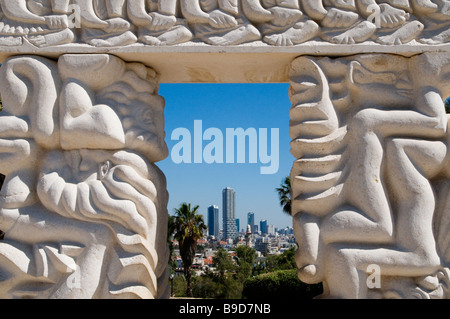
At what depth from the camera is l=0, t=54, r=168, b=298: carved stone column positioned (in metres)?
2.54

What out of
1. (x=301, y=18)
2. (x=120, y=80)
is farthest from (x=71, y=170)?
(x=301, y=18)

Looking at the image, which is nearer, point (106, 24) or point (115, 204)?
point (115, 204)

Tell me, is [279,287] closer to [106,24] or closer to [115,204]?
[115,204]

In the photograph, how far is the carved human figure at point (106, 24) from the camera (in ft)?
8.96

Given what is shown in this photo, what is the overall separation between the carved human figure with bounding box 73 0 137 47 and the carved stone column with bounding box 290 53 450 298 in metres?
1.19

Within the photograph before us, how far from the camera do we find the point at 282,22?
2.69 m

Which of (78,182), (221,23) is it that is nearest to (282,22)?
(221,23)

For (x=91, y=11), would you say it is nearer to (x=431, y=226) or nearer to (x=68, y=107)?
(x=68, y=107)

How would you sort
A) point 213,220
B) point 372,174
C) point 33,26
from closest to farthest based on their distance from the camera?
point 372,174 → point 33,26 → point 213,220

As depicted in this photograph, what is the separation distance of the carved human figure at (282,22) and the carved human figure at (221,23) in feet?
0.21

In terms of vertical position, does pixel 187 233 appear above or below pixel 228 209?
below

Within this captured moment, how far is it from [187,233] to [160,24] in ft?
47.9

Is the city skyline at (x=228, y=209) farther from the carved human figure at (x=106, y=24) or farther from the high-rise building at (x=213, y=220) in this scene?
the carved human figure at (x=106, y=24)

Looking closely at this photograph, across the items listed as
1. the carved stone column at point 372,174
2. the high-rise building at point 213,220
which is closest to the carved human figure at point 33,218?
the carved stone column at point 372,174
